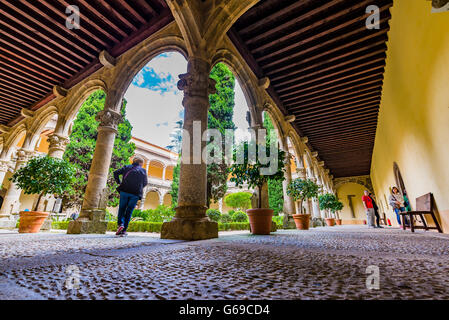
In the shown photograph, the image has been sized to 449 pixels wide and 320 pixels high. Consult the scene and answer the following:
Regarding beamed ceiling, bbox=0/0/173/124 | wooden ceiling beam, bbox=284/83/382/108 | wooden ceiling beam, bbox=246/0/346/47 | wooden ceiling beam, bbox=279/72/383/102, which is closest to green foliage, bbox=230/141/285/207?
wooden ceiling beam, bbox=246/0/346/47

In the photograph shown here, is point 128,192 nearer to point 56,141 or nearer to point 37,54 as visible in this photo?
point 56,141

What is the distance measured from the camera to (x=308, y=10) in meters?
4.99

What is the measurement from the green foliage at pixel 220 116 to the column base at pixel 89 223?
15.8 feet

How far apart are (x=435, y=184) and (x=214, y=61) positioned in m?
5.58

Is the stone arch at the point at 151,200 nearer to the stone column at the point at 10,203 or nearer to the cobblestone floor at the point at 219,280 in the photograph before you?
the stone column at the point at 10,203

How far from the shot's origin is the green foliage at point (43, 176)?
4.80 m

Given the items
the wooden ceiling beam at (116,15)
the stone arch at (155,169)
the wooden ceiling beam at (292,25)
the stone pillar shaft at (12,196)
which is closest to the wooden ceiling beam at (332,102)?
the wooden ceiling beam at (292,25)

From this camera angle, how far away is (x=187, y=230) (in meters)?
2.97

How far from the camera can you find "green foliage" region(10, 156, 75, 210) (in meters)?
4.80

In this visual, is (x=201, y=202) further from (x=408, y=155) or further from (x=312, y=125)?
(x=312, y=125)

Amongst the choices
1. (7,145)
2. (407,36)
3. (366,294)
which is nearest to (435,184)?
(407,36)

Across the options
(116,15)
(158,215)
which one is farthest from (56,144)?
(158,215)

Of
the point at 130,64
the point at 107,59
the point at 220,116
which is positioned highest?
the point at 220,116

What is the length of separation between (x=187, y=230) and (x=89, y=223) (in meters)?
2.88
